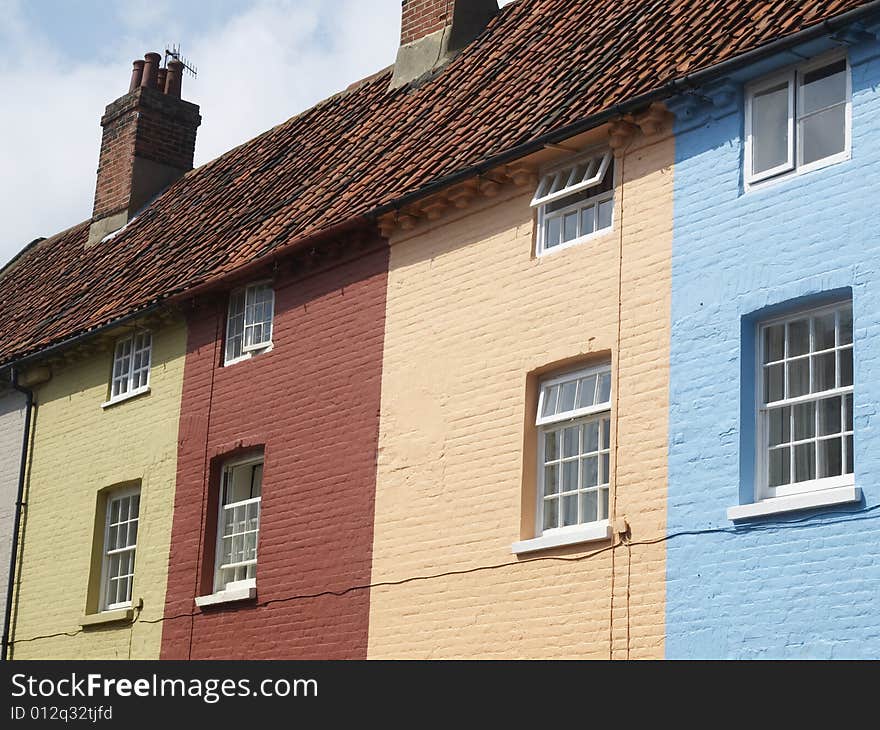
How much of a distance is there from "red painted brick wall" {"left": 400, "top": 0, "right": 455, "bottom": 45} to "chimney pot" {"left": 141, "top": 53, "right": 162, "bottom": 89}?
781 centimetres

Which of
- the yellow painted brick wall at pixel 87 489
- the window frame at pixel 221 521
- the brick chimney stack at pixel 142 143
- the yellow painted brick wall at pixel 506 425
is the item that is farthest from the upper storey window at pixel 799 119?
the brick chimney stack at pixel 142 143

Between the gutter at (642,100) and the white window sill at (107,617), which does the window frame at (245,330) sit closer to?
the gutter at (642,100)

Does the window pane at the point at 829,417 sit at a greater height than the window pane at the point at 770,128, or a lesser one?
lesser

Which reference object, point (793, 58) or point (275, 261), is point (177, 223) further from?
point (793, 58)

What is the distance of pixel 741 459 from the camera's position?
47.1ft

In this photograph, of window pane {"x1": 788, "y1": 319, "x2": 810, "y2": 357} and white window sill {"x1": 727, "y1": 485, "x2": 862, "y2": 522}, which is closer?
white window sill {"x1": 727, "y1": 485, "x2": 862, "y2": 522}

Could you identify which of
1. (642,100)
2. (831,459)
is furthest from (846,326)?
(642,100)

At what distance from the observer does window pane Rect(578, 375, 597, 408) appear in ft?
53.4

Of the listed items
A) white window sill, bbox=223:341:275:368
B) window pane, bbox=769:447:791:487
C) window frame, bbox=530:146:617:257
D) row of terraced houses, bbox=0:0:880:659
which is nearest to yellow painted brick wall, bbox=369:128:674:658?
row of terraced houses, bbox=0:0:880:659

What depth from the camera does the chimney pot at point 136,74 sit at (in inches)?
1188

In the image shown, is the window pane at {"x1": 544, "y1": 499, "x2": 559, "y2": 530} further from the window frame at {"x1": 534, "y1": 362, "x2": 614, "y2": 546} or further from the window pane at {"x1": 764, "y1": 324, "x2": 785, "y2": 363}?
the window pane at {"x1": 764, "y1": 324, "x2": 785, "y2": 363}

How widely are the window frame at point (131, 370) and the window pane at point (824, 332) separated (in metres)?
11.2

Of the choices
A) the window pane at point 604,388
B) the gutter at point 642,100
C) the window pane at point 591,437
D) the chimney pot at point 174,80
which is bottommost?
the window pane at point 591,437

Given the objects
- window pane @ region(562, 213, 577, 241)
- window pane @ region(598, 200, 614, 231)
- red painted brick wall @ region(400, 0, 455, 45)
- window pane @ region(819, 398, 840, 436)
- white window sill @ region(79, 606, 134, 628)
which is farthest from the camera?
red painted brick wall @ region(400, 0, 455, 45)
